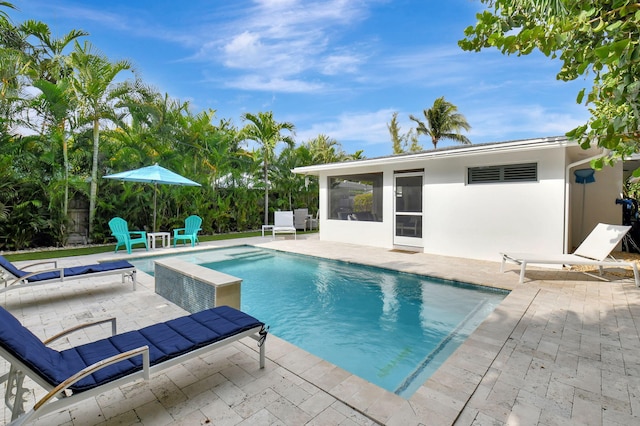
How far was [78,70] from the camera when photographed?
10477mm

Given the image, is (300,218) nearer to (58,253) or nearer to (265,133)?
(265,133)

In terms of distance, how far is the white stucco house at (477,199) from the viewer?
7867mm

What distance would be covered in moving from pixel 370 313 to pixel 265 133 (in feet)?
41.1

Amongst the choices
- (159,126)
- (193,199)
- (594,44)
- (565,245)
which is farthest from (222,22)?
(565,245)

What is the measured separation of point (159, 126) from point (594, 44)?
13.7 meters

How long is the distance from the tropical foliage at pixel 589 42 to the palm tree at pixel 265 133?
13195 millimetres

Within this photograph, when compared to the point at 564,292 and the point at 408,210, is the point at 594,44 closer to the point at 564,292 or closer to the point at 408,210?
the point at 564,292

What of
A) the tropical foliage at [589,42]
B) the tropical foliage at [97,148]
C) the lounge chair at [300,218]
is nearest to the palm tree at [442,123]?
the tropical foliage at [97,148]

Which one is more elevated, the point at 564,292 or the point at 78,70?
the point at 78,70

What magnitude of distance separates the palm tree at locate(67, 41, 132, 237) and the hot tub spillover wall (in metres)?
7.66

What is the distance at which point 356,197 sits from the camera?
486 inches

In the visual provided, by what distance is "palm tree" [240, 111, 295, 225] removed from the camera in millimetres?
15906

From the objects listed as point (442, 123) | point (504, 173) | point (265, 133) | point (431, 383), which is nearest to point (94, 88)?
point (265, 133)

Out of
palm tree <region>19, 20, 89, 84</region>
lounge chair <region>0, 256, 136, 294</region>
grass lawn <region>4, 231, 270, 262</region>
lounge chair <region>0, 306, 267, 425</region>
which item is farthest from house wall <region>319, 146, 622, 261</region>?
palm tree <region>19, 20, 89, 84</region>
